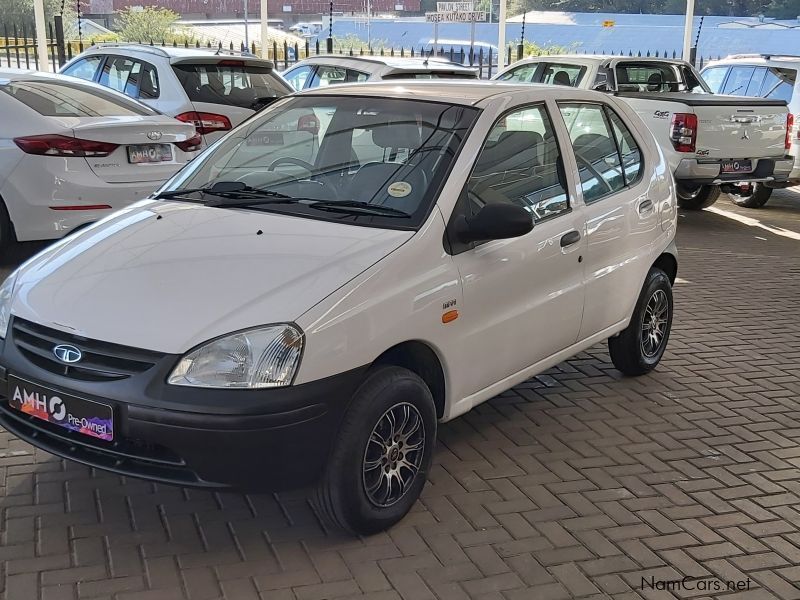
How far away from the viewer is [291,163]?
447 centimetres

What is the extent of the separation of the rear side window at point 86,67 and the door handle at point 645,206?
7305 mm

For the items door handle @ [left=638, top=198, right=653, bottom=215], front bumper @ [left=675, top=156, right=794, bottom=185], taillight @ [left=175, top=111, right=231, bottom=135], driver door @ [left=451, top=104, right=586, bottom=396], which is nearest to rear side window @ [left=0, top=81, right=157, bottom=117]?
taillight @ [left=175, top=111, right=231, bottom=135]

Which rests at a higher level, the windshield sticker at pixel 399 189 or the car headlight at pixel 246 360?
the windshield sticker at pixel 399 189

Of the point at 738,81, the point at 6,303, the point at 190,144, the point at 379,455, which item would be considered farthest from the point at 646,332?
the point at 738,81

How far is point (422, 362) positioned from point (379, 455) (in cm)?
47

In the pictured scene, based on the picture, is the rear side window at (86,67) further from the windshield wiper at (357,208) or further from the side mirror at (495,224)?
the side mirror at (495,224)

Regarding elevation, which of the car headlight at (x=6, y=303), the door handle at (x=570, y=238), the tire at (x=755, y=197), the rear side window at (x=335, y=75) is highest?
the rear side window at (x=335, y=75)

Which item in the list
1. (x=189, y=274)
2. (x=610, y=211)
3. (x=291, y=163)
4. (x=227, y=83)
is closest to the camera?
(x=189, y=274)

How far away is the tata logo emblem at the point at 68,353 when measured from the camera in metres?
3.34

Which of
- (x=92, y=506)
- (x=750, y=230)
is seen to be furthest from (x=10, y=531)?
(x=750, y=230)

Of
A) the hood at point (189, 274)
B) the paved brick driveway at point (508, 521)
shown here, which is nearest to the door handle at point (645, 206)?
the paved brick driveway at point (508, 521)

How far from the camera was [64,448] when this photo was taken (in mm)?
3410

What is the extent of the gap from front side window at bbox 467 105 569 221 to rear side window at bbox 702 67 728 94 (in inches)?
400

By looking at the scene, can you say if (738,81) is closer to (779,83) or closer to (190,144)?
(779,83)
